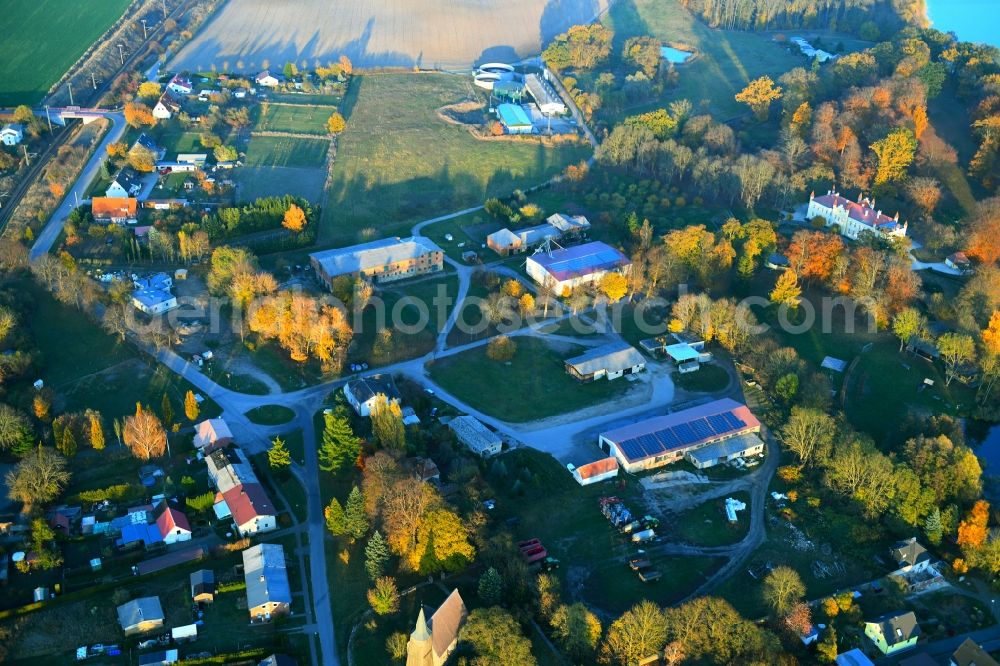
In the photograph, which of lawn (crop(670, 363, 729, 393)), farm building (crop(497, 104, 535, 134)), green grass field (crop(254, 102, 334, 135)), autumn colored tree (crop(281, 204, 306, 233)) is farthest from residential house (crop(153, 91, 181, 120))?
lawn (crop(670, 363, 729, 393))

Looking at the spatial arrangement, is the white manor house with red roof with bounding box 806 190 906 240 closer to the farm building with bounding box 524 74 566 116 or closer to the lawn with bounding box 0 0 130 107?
the farm building with bounding box 524 74 566 116

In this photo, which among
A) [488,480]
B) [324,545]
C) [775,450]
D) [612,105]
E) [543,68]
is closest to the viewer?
[324,545]

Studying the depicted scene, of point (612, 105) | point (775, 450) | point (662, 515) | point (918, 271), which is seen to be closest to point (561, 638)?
point (662, 515)

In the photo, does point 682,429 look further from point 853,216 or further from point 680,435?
point 853,216

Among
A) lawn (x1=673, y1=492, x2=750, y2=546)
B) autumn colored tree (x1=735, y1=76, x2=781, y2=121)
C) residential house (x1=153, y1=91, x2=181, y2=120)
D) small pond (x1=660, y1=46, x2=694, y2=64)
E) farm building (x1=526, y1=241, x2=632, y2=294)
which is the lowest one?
lawn (x1=673, y1=492, x2=750, y2=546)

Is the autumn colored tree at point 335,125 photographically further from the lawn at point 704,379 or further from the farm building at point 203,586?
the farm building at point 203,586

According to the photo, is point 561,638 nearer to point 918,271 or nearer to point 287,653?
point 287,653
